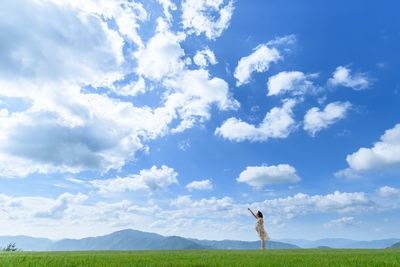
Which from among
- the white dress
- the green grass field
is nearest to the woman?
the white dress

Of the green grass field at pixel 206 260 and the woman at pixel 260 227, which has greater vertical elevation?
the woman at pixel 260 227

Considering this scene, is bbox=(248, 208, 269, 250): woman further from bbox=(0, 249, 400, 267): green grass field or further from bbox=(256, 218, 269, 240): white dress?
bbox=(0, 249, 400, 267): green grass field

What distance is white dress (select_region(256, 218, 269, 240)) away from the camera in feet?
134

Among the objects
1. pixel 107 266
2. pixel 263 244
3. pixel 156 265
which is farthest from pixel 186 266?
pixel 263 244

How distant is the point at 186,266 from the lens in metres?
15.6

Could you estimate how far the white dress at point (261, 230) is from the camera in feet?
134

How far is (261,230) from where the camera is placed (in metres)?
41.7

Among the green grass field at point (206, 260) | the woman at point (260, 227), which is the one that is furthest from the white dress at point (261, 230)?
the green grass field at point (206, 260)

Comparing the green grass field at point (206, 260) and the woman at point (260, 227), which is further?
the woman at point (260, 227)

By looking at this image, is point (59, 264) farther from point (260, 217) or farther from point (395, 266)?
point (260, 217)

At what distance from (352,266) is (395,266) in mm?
1705

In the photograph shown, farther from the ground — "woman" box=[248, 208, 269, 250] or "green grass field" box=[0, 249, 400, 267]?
"woman" box=[248, 208, 269, 250]

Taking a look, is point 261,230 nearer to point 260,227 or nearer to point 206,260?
point 260,227

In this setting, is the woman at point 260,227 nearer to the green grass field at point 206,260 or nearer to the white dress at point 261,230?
the white dress at point 261,230
